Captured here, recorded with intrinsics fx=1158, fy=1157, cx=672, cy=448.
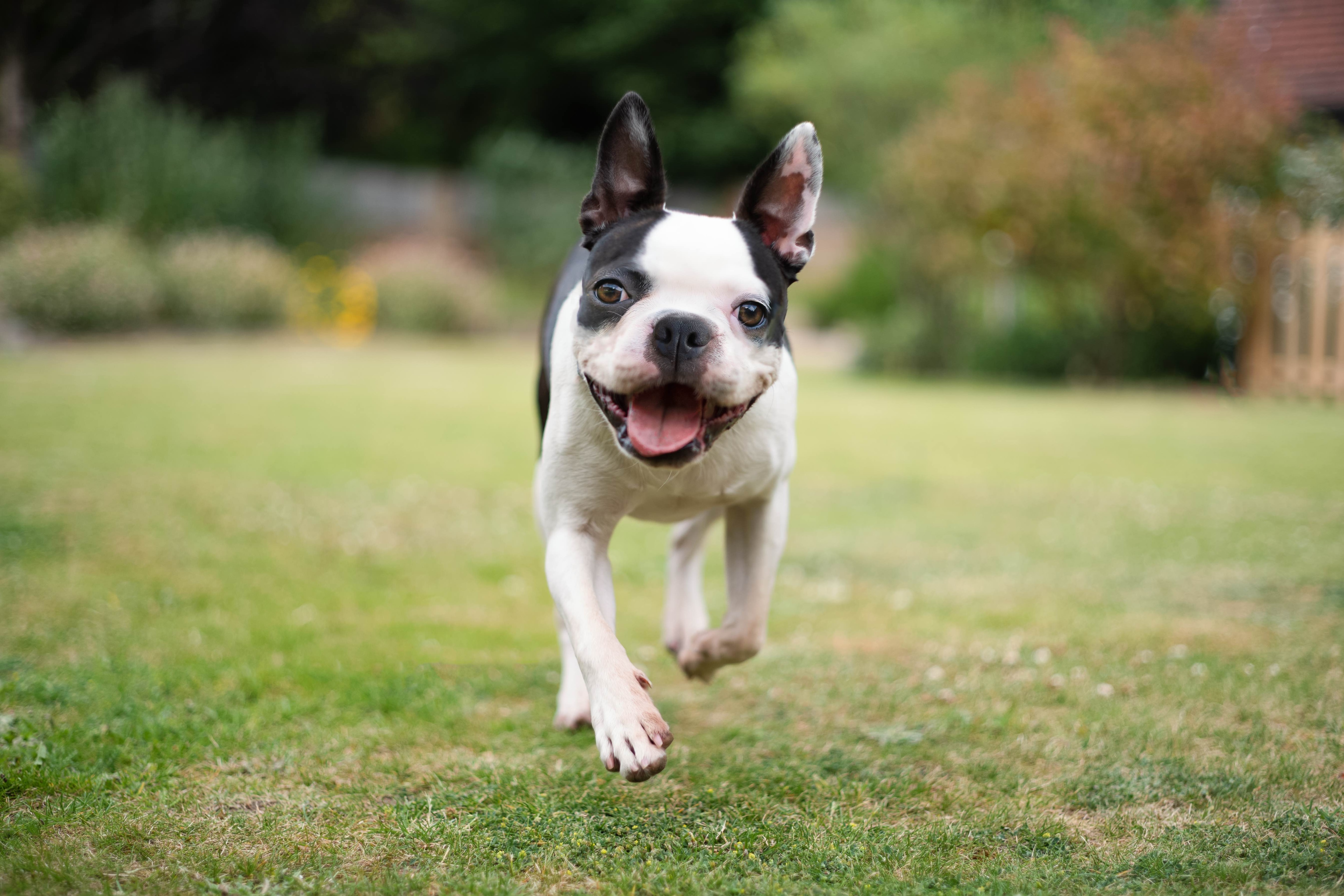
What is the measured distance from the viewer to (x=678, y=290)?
328 cm

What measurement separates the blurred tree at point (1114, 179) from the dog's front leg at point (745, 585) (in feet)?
48.0

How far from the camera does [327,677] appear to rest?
4.58 meters

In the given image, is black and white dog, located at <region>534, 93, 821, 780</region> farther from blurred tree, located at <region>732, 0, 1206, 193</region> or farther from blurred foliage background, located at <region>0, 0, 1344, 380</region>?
blurred tree, located at <region>732, 0, 1206, 193</region>

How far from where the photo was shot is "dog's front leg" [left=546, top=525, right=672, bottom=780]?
296cm

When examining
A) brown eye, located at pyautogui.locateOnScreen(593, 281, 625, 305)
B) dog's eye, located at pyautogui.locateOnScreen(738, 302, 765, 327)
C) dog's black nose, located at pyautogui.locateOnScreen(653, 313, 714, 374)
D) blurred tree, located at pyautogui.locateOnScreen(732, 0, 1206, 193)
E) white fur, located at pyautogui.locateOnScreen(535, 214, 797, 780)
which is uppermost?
blurred tree, located at pyautogui.locateOnScreen(732, 0, 1206, 193)

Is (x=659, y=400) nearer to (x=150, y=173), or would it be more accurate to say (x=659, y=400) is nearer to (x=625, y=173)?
(x=625, y=173)

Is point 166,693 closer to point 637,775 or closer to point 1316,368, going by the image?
point 637,775

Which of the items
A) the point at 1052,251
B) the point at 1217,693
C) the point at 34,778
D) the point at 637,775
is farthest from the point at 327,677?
the point at 1052,251

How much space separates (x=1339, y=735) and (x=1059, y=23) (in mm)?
16369

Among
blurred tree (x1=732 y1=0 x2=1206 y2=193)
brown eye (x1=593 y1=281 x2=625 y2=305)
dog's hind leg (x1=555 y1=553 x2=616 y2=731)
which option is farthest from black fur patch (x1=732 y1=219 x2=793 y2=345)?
blurred tree (x1=732 y1=0 x2=1206 y2=193)

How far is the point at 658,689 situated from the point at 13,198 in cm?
2111

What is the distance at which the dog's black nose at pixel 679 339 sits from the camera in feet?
10.1

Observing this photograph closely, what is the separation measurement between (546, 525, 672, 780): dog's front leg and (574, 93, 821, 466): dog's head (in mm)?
441

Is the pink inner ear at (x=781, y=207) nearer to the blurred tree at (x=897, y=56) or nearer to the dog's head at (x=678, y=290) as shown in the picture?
the dog's head at (x=678, y=290)
